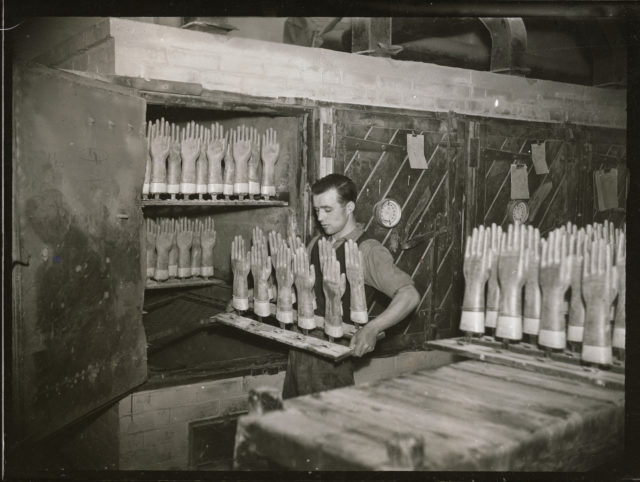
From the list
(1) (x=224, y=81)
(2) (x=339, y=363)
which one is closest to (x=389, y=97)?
(1) (x=224, y=81)

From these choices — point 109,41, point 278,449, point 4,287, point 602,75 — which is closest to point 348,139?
point 109,41

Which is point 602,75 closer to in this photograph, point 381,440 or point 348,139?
point 348,139

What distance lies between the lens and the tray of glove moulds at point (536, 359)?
2322 mm

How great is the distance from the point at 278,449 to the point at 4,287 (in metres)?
1.63

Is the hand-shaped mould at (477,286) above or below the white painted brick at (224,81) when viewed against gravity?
below

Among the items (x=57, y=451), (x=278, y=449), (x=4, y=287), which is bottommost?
(x=57, y=451)

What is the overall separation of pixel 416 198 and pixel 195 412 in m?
2.54

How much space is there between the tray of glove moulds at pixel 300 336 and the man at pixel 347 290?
5.7 inches

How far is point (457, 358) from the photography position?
5648 mm

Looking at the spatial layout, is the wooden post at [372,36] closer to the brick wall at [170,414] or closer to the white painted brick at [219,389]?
the brick wall at [170,414]

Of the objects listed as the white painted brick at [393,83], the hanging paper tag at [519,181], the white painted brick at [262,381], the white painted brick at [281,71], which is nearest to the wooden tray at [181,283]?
the white painted brick at [262,381]

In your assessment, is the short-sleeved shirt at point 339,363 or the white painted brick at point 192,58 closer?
the short-sleeved shirt at point 339,363

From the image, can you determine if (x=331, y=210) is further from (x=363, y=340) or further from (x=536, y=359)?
(x=536, y=359)

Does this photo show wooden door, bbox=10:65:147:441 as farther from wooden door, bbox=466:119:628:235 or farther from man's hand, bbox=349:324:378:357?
wooden door, bbox=466:119:628:235
